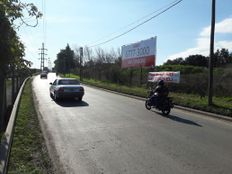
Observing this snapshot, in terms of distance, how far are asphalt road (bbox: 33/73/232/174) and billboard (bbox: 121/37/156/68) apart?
23860 mm

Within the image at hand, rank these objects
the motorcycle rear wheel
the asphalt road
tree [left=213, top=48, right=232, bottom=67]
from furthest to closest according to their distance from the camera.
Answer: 1. tree [left=213, top=48, right=232, bottom=67]
2. the motorcycle rear wheel
3. the asphalt road

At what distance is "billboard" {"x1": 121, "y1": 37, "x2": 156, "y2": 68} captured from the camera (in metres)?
37.4

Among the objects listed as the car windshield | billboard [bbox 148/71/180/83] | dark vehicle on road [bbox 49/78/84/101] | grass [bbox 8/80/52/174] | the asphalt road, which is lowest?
the asphalt road

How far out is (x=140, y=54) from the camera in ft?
132

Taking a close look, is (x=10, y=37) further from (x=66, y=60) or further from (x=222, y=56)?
(x=66, y=60)

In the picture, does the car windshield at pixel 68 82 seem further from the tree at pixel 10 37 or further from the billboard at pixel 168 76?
the tree at pixel 10 37

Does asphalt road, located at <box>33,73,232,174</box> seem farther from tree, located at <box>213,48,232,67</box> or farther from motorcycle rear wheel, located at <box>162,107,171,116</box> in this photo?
tree, located at <box>213,48,232,67</box>

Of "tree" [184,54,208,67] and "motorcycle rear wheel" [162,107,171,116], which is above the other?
"tree" [184,54,208,67]

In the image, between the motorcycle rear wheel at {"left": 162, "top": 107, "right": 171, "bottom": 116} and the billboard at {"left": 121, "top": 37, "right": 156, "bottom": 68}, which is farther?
the billboard at {"left": 121, "top": 37, "right": 156, "bottom": 68}

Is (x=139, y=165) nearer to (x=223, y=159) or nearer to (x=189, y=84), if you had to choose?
(x=223, y=159)

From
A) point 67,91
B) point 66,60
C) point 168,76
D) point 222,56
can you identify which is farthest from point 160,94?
point 66,60

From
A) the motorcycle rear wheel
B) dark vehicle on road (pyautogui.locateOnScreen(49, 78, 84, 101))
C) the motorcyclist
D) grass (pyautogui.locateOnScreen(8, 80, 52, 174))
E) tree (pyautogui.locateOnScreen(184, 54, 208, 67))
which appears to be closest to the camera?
grass (pyautogui.locateOnScreen(8, 80, 52, 174))

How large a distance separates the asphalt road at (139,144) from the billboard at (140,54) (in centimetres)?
2386

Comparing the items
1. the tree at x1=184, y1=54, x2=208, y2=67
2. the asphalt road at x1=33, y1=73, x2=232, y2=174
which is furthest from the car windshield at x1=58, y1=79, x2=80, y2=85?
the tree at x1=184, y1=54, x2=208, y2=67
